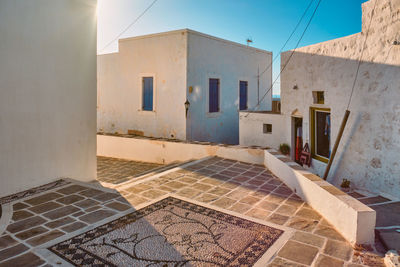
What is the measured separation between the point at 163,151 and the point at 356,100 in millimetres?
6634

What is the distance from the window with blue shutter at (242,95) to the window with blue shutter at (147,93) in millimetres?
4518

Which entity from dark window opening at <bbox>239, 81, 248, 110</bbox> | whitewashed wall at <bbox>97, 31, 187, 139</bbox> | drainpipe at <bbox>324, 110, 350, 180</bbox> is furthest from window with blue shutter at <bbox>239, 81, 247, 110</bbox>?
drainpipe at <bbox>324, 110, 350, 180</bbox>

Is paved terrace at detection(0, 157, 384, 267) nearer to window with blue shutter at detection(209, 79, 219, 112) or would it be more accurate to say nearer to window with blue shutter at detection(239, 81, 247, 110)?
window with blue shutter at detection(209, 79, 219, 112)

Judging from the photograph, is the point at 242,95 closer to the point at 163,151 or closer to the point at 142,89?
the point at 142,89

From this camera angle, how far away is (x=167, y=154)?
10.5 metres

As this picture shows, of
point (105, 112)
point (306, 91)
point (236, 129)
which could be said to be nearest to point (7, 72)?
point (306, 91)

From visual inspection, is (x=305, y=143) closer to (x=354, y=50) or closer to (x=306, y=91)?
(x=306, y=91)

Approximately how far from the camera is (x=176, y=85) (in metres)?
11.8

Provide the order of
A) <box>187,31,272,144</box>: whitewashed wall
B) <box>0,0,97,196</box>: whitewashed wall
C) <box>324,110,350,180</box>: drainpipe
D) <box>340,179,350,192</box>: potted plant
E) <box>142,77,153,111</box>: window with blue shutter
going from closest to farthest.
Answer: <box>0,0,97,196</box>: whitewashed wall < <box>340,179,350,192</box>: potted plant < <box>324,110,350,180</box>: drainpipe < <box>187,31,272,144</box>: whitewashed wall < <box>142,77,153,111</box>: window with blue shutter

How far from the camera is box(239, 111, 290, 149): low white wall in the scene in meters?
10.1

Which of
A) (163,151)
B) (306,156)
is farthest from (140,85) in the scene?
(306,156)

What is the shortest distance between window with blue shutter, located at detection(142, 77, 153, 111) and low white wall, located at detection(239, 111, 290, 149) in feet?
13.5

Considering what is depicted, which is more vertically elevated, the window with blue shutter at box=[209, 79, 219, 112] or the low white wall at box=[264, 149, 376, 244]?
the window with blue shutter at box=[209, 79, 219, 112]

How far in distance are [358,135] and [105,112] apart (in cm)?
1144
